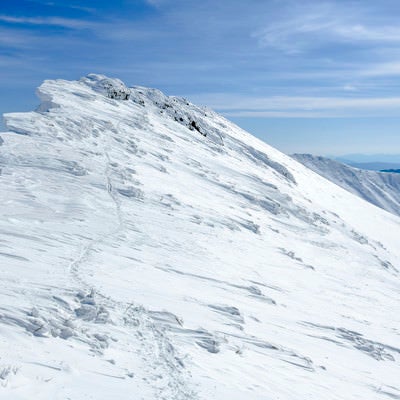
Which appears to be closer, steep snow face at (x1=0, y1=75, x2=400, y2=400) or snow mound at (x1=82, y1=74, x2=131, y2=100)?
steep snow face at (x1=0, y1=75, x2=400, y2=400)

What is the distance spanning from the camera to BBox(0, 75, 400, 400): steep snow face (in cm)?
797

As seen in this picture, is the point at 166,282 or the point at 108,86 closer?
the point at 166,282

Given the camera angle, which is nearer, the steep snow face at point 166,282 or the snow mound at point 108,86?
the steep snow face at point 166,282

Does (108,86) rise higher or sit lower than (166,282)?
higher

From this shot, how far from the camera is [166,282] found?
13.2 metres

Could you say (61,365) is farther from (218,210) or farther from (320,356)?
(218,210)

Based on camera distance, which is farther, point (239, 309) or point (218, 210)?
point (218, 210)

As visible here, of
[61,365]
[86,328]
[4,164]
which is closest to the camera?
[61,365]

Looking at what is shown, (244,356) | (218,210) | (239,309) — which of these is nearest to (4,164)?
(218,210)

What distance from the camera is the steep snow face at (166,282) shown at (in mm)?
7969

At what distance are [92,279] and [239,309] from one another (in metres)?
4.17

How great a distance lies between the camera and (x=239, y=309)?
13070mm

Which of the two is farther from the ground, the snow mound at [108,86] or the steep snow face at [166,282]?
the snow mound at [108,86]

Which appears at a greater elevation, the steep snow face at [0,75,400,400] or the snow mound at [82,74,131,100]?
the snow mound at [82,74,131,100]
